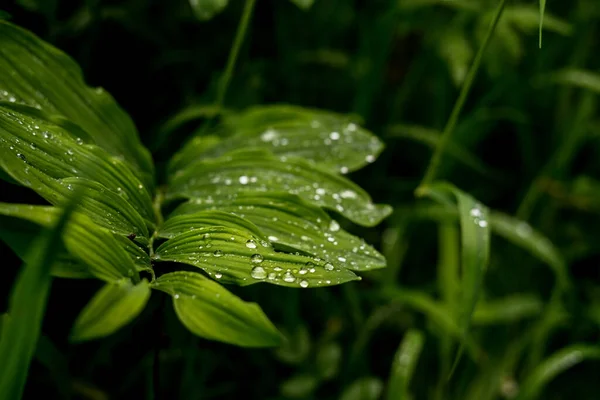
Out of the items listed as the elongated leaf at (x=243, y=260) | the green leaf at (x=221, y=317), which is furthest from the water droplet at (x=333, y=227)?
the green leaf at (x=221, y=317)

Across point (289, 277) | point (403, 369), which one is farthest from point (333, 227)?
point (403, 369)

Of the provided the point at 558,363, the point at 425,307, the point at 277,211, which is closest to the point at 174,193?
the point at 277,211

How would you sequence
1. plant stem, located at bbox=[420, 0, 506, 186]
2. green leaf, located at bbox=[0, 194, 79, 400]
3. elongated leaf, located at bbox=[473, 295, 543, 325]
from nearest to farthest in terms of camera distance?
green leaf, located at bbox=[0, 194, 79, 400], plant stem, located at bbox=[420, 0, 506, 186], elongated leaf, located at bbox=[473, 295, 543, 325]

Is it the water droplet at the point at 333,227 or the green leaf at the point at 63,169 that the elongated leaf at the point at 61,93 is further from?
the water droplet at the point at 333,227

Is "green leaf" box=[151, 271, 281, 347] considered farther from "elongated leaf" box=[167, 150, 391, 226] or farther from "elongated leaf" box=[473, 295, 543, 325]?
"elongated leaf" box=[473, 295, 543, 325]

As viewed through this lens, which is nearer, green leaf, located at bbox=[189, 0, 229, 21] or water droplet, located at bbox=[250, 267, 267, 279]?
water droplet, located at bbox=[250, 267, 267, 279]

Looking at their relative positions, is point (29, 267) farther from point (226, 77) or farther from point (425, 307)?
point (425, 307)

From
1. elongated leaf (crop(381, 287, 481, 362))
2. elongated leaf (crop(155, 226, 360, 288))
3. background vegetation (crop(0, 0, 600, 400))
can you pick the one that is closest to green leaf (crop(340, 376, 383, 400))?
background vegetation (crop(0, 0, 600, 400))
